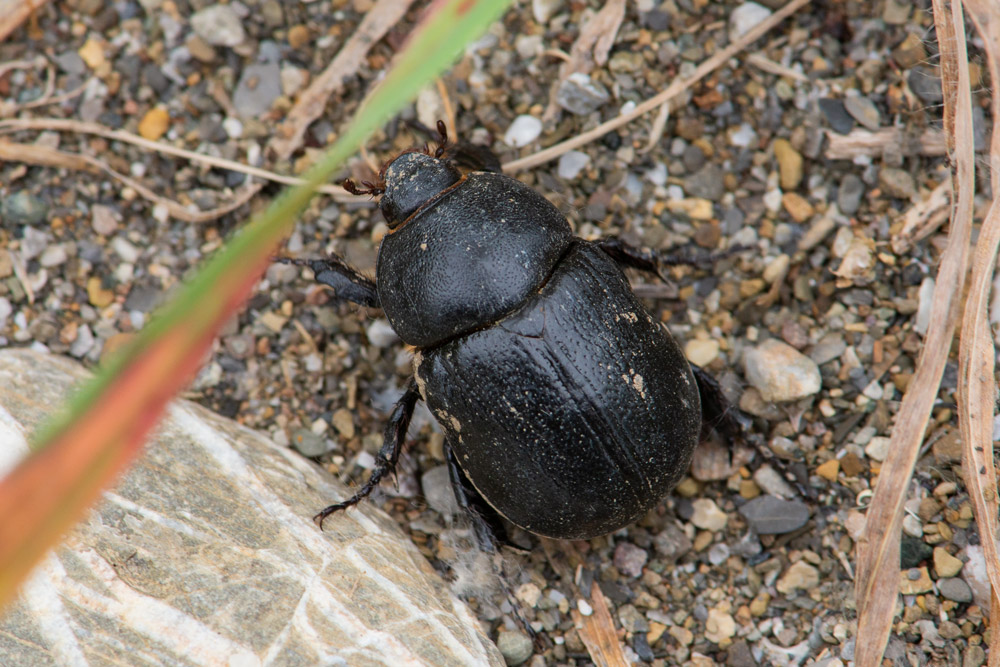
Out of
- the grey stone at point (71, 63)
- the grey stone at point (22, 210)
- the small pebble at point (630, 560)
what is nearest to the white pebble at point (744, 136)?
the small pebble at point (630, 560)

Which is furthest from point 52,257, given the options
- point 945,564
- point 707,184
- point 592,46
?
point 945,564

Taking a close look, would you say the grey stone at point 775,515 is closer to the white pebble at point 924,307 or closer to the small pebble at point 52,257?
the white pebble at point 924,307

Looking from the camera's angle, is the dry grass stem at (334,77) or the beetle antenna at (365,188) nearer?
the beetle antenna at (365,188)

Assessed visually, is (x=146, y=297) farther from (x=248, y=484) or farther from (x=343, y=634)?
(x=343, y=634)

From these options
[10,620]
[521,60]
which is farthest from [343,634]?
[521,60]

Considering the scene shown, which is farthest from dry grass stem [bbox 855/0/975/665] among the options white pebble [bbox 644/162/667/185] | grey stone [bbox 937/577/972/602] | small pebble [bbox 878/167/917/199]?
white pebble [bbox 644/162/667/185]
